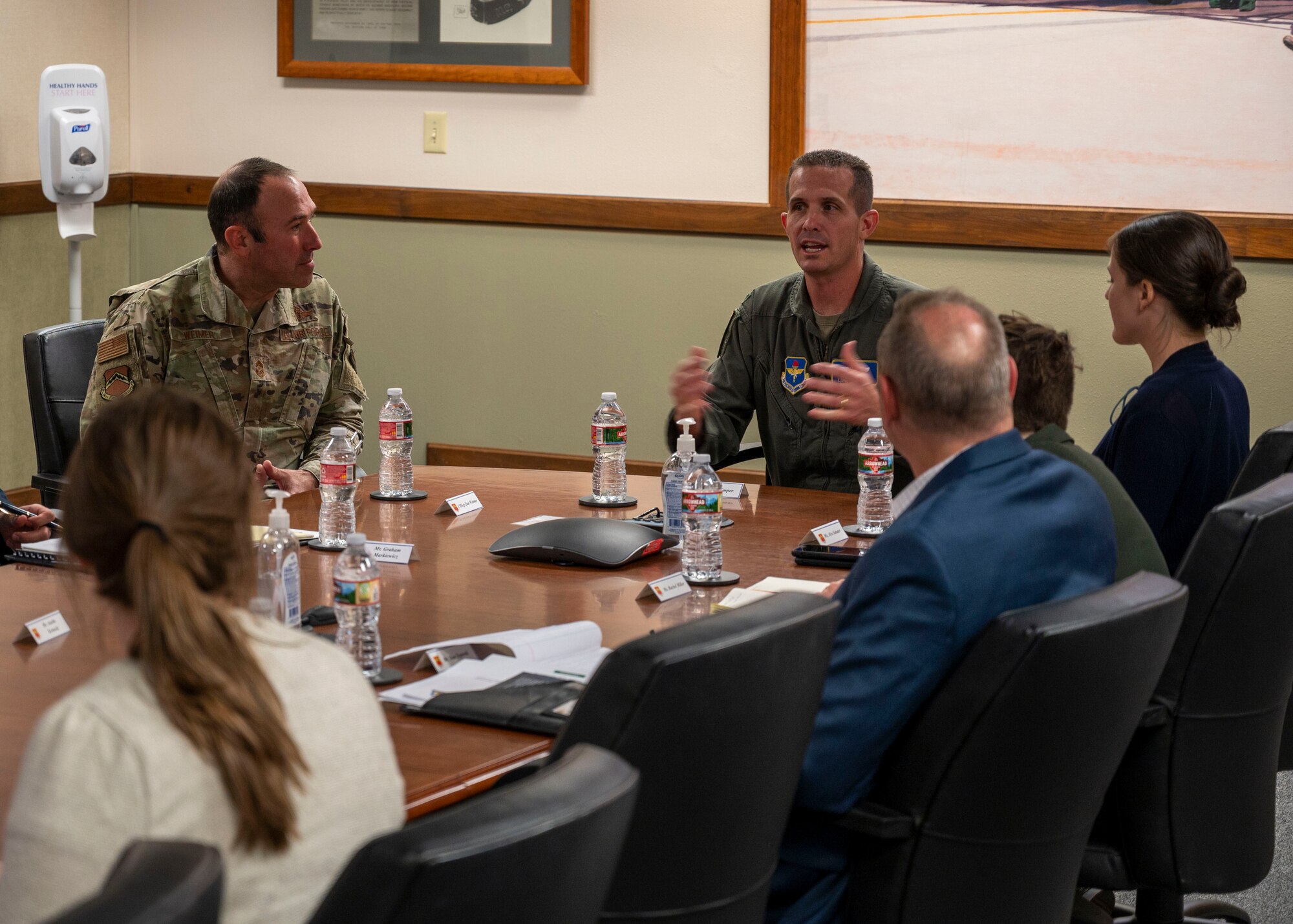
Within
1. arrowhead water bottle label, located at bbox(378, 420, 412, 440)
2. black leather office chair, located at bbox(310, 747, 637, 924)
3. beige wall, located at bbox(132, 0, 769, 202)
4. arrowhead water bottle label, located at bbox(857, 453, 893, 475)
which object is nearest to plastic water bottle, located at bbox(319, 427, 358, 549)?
arrowhead water bottle label, located at bbox(378, 420, 412, 440)

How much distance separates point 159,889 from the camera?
89 centimetres

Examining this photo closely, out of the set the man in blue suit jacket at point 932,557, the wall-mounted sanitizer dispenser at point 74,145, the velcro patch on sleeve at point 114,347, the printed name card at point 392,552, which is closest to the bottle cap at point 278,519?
the printed name card at point 392,552

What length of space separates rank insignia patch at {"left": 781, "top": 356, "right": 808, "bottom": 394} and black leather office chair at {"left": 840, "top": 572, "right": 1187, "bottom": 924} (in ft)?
6.02

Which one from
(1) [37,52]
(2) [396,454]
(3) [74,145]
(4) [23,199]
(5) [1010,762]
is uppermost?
(1) [37,52]

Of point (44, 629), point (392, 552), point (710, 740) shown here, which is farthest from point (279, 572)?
point (710, 740)

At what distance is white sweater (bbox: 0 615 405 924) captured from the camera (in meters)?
1.08

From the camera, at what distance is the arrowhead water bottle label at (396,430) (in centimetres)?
308

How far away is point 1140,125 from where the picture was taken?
4406 mm

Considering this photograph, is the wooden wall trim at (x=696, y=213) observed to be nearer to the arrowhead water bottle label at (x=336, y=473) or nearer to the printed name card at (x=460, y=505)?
the printed name card at (x=460, y=505)

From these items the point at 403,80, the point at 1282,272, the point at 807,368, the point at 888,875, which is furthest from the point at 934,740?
the point at 403,80

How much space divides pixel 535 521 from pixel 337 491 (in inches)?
14.7

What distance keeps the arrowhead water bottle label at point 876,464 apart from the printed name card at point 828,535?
18cm

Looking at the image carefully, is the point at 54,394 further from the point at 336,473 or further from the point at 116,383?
the point at 336,473

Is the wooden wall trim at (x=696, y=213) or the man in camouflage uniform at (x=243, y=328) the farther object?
the wooden wall trim at (x=696, y=213)
